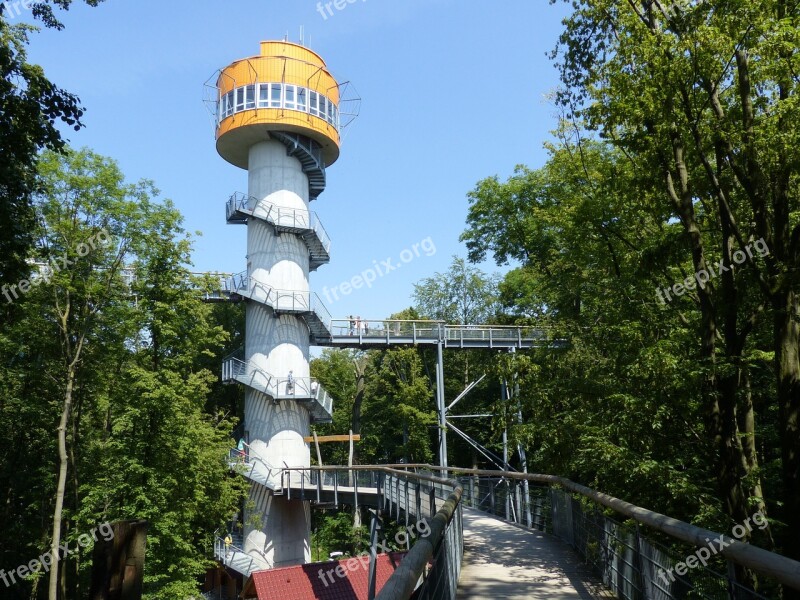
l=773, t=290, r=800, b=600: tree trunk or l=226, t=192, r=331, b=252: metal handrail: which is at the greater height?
l=226, t=192, r=331, b=252: metal handrail

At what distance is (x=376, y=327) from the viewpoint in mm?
32500

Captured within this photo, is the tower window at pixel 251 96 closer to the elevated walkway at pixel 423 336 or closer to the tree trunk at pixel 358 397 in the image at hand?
the elevated walkway at pixel 423 336

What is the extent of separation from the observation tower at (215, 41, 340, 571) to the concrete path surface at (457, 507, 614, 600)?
18752mm

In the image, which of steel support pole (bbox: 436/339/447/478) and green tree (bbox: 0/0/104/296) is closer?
green tree (bbox: 0/0/104/296)

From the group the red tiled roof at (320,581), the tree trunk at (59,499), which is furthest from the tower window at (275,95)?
the red tiled roof at (320,581)

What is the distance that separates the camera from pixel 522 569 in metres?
7.50

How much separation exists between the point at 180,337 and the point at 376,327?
41.5 feet

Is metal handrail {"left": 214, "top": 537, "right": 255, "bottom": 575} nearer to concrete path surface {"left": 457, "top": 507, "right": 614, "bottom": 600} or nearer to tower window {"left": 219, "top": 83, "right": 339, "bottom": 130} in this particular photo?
tower window {"left": 219, "top": 83, "right": 339, "bottom": 130}

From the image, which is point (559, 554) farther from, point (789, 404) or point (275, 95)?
point (275, 95)

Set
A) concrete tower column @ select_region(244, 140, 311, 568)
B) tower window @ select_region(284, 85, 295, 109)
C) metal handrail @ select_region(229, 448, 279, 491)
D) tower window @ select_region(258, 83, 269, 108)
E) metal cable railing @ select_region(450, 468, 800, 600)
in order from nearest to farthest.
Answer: metal cable railing @ select_region(450, 468, 800, 600)
metal handrail @ select_region(229, 448, 279, 491)
concrete tower column @ select_region(244, 140, 311, 568)
tower window @ select_region(258, 83, 269, 108)
tower window @ select_region(284, 85, 295, 109)

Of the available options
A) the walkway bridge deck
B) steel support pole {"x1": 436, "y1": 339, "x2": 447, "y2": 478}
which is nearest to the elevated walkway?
steel support pole {"x1": 436, "y1": 339, "x2": 447, "y2": 478}

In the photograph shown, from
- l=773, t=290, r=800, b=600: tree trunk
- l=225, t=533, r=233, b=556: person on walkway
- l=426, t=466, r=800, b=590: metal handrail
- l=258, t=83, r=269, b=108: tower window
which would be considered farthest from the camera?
l=258, t=83, r=269, b=108: tower window

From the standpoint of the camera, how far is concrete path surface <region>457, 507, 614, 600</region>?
6.37 m

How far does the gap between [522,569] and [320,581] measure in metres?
14.4
